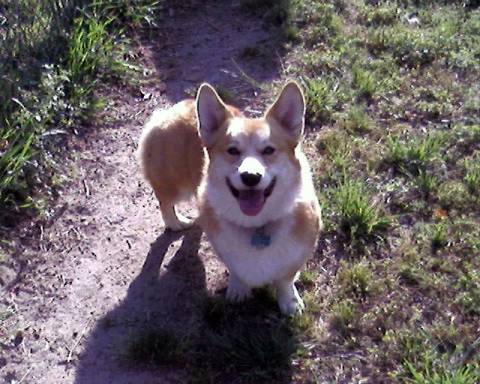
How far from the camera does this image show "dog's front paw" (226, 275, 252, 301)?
150 inches

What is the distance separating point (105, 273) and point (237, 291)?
32.8 inches

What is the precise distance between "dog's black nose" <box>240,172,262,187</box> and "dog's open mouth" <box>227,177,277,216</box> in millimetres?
75

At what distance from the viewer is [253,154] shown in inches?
136

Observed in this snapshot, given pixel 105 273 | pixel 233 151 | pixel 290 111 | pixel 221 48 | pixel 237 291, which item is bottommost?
pixel 105 273

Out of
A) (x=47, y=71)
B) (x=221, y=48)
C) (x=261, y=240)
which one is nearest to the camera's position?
(x=261, y=240)

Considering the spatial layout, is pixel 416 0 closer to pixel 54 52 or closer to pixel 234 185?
pixel 54 52

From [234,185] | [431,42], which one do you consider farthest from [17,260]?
[431,42]

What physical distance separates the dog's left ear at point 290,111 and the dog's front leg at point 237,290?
0.82 meters

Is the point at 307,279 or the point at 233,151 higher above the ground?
the point at 233,151

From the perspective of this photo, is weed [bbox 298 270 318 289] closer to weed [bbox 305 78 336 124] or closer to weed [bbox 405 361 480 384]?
weed [bbox 405 361 480 384]

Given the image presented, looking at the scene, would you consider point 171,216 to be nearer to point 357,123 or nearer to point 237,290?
point 237,290

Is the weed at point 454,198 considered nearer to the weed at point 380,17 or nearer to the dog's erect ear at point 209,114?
the dog's erect ear at point 209,114

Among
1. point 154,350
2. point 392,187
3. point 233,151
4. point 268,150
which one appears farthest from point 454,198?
point 154,350

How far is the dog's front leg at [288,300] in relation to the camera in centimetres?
372
